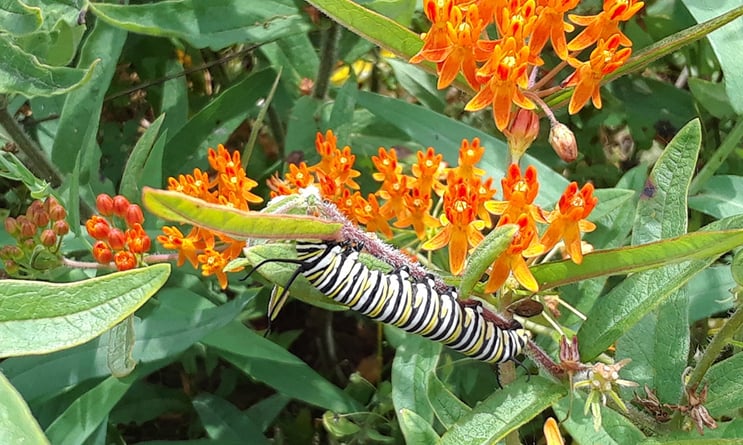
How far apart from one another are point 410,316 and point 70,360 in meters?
1.02

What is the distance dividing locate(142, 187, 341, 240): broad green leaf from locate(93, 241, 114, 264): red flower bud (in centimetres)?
79

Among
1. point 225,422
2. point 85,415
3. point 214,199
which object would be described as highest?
point 214,199

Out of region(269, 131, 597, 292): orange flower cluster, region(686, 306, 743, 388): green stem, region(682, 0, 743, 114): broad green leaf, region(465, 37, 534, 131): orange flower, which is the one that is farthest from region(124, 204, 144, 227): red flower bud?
region(682, 0, 743, 114): broad green leaf

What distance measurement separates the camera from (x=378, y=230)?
2068 mm

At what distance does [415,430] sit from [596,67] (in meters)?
0.83

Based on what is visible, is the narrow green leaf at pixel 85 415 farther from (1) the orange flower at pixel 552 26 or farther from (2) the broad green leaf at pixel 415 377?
(1) the orange flower at pixel 552 26

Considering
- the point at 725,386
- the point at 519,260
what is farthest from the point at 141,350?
the point at 725,386

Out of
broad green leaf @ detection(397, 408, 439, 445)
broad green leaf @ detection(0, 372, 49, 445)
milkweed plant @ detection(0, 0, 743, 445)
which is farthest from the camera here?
broad green leaf @ detection(397, 408, 439, 445)

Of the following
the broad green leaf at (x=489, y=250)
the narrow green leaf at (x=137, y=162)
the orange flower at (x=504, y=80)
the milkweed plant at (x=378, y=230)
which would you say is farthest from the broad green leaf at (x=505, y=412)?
the narrow green leaf at (x=137, y=162)

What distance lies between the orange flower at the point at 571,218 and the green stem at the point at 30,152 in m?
A: 1.50

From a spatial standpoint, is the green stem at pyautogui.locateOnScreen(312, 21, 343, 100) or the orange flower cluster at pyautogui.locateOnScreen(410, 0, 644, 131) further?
the green stem at pyautogui.locateOnScreen(312, 21, 343, 100)

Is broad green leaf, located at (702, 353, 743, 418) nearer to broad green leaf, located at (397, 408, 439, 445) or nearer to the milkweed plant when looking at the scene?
the milkweed plant

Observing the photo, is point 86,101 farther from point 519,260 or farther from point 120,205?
point 519,260

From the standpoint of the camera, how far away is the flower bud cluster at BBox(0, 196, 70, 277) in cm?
204
